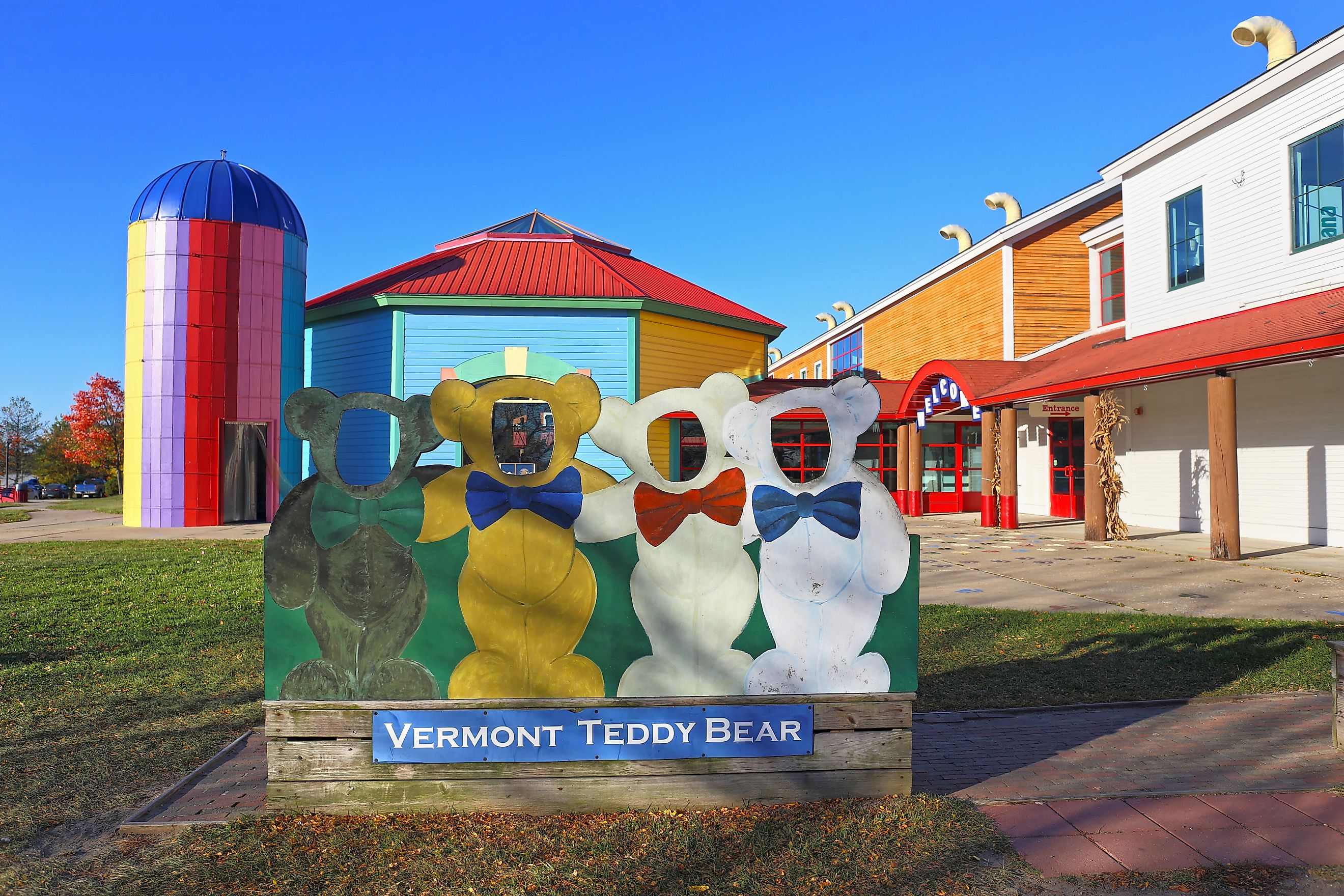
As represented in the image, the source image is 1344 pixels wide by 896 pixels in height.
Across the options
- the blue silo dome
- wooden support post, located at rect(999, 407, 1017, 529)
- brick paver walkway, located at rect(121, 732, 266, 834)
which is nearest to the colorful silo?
the blue silo dome

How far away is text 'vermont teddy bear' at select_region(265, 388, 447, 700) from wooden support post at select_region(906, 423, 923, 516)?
846 inches

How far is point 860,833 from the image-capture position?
3348 mm

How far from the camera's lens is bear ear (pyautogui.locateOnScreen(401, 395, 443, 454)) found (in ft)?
11.5

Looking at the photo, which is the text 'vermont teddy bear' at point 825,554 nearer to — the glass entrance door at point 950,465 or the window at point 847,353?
the glass entrance door at point 950,465

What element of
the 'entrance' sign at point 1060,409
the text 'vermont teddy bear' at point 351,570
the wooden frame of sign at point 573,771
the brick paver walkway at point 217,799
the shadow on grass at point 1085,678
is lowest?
the shadow on grass at point 1085,678

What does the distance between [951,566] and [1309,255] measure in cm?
803

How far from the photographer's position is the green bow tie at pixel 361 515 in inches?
138

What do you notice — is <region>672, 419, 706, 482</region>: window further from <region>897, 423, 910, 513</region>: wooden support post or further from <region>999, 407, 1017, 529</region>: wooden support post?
<region>999, 407, 1017, 529</region>: wooden support post

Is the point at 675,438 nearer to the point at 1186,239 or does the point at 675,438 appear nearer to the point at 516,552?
the point at 1186,239

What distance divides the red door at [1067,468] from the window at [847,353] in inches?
624

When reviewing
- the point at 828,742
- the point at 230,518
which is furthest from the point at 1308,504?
the point at 230,518

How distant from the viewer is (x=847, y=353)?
4138 cm

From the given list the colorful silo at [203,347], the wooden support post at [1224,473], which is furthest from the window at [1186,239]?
the colorful silo at [203,347]

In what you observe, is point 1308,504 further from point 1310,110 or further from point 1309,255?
point 1310,110
